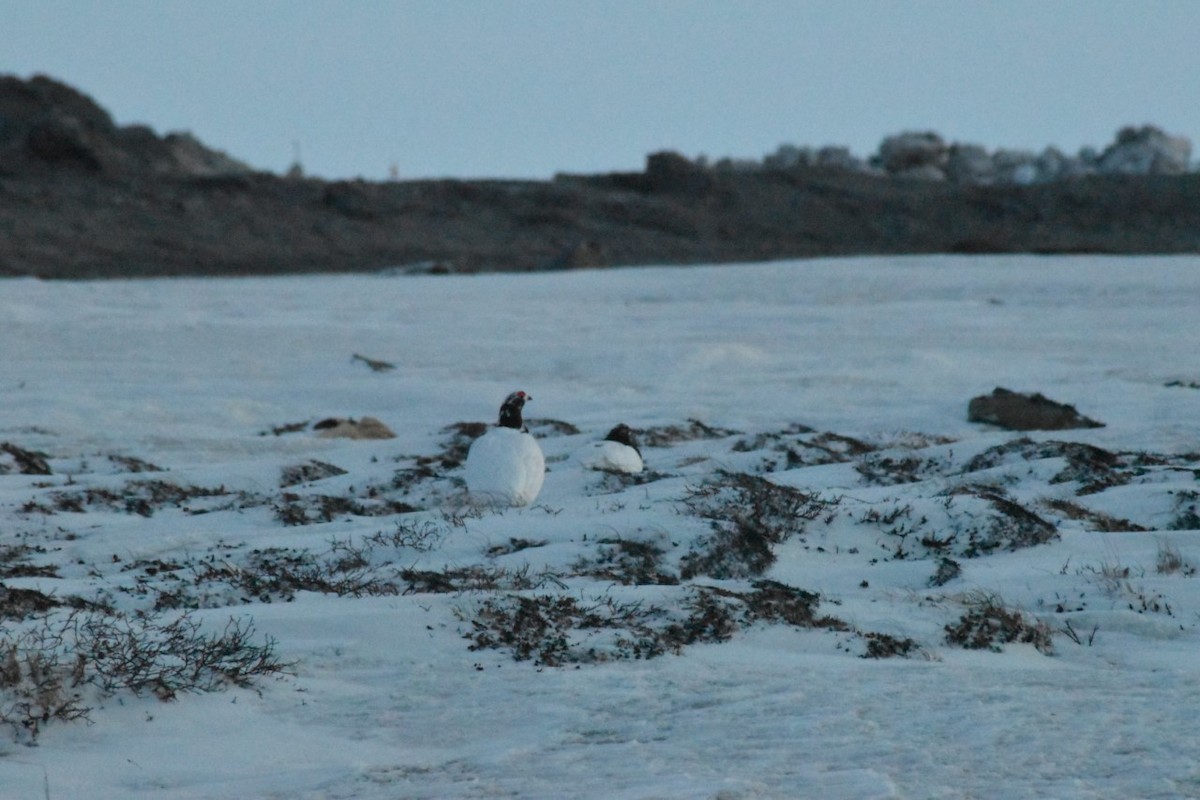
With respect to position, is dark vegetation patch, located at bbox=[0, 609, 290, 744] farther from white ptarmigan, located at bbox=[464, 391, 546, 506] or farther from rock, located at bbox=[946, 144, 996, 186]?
rock, located at bbox=[946, 144, 996, 186]

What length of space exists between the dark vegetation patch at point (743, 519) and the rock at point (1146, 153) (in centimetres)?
5491

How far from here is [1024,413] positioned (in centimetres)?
1323

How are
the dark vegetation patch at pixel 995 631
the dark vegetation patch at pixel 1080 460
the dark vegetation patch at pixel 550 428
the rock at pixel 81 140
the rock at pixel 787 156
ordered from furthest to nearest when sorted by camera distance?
the rock at pixel 787 156
the rock at pixel 81 140
the dark vegetation patch at pixel 550 428
the dark vegetation patch at pixel 1080 460
the dark vegetation patch at pixel 995 631

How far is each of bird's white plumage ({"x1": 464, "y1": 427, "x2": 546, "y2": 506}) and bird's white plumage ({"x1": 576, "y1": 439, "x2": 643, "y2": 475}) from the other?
121 centimetres

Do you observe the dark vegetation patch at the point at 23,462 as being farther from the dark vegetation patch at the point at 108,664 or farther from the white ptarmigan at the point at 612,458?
the dark vegetation patch at the point at 108,664

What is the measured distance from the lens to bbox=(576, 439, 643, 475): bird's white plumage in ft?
30.6

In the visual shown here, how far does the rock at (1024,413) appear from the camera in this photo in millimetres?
12898

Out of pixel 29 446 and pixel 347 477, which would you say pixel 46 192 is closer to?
pixel 29 446

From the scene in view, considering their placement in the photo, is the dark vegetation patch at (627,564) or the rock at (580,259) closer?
the dark vegetation patch at (627,564)

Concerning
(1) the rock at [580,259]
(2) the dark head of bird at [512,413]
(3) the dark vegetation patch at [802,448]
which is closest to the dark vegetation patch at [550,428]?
(3) the dark vegetation patch at [802,448]

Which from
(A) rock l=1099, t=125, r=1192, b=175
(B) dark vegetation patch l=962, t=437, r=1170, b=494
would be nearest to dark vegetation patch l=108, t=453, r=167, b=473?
(B) dark vegetation patch l=962, t=437, r=1170, b=494

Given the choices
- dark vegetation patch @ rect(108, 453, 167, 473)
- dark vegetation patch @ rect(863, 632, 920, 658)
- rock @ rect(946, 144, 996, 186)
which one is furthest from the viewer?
rock @ rect(946, 144, 996, 186)

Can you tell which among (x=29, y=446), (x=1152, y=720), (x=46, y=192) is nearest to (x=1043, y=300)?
(x=29, y=446)

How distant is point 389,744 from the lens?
4.39 m
